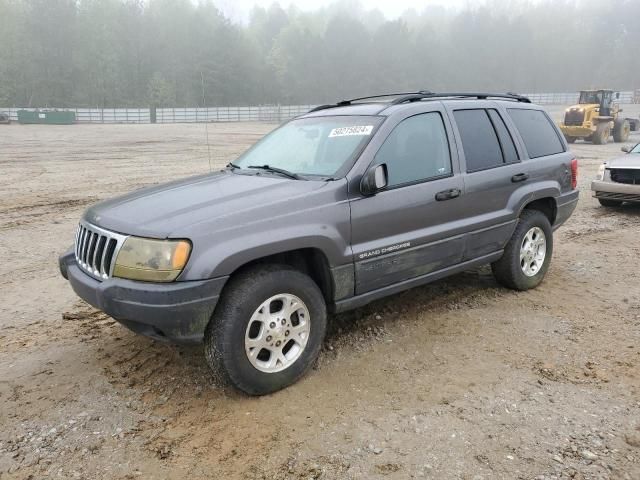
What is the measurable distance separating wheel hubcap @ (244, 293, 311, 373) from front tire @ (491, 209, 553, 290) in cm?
233

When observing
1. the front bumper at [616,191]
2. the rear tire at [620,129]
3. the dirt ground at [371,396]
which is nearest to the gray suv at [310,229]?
the dirt ground at [371,396]

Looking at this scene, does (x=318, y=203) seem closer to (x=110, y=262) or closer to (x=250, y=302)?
(x=250, y=302)

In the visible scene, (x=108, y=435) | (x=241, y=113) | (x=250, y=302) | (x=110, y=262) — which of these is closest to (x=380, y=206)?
(x=250, y=302)

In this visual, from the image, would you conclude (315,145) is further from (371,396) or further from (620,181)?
(620,181)

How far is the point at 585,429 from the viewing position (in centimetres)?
293

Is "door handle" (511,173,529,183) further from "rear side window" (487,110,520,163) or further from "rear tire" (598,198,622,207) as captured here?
"rear tire" (598,198,622,207)

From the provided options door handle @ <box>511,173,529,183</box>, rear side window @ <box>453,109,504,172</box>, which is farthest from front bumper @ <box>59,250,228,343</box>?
door handle @ <box>511,173,529,183</box>

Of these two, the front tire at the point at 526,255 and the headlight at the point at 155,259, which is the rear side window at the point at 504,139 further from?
the headlight at the point at 155,259

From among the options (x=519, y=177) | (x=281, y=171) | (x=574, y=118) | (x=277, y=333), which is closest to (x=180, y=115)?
(x=574, y=118)

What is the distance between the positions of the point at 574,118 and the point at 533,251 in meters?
20.4

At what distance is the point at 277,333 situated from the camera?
129 inches

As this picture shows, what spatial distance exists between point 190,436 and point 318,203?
1555 mm

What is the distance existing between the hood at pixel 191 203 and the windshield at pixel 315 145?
25 centimetres

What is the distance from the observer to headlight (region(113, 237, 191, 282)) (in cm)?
292
